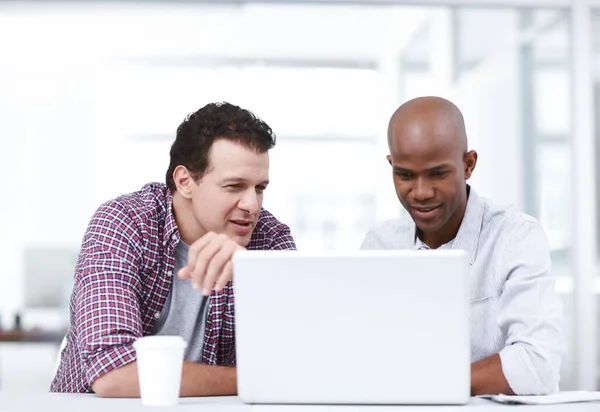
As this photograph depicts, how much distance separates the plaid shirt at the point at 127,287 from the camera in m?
1.67

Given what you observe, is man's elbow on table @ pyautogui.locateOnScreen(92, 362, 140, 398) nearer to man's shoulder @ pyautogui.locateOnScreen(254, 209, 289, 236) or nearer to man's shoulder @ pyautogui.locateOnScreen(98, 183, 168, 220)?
man's shoulder @ pyautogui.locateOnScreen(98, 183, 168, 220)

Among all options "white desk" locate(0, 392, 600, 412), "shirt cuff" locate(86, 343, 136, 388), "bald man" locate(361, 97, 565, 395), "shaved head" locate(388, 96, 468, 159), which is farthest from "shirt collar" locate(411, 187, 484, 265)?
"shirt cuff" locate(86, 343, 136, 388)

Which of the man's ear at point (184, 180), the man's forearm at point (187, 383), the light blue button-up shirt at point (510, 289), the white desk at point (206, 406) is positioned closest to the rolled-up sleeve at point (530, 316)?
the light blue button-up shirt at point (510, 289)

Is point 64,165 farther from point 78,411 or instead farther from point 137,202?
point 78,411

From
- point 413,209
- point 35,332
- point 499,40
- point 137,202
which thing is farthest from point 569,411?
point 35,332

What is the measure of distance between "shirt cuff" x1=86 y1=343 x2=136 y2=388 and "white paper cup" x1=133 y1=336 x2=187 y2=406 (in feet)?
0.83

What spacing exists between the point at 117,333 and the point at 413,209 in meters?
0.79

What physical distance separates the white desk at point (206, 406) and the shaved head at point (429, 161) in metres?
0.65

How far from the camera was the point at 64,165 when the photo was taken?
451 centimetres

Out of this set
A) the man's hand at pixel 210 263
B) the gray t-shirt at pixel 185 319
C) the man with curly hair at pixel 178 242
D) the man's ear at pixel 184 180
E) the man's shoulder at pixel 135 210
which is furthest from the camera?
the man's ear at pixel 184 180

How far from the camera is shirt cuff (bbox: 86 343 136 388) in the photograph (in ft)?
5.19

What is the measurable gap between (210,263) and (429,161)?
700 mm

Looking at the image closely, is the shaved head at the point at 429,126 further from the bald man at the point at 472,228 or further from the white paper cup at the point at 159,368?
the white paper cup at the point at 159,368

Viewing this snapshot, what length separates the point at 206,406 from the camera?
1362mm
